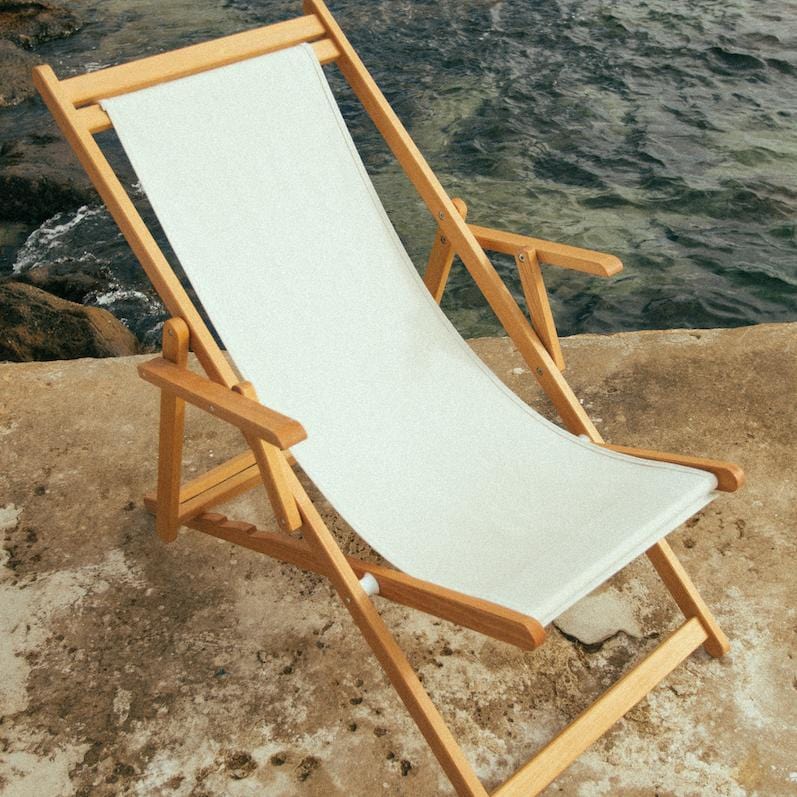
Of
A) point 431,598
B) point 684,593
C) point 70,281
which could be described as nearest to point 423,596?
point 431,598

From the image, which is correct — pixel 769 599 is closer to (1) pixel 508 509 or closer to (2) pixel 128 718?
(1) pixel 508 509

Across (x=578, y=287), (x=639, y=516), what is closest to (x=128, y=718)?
(x=639, y=516)

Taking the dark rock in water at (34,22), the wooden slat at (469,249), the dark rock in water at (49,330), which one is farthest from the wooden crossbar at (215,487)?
the dark rock in water at (34,22)

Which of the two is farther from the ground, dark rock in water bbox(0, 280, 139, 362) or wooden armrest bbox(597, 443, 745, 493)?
wooden armrest bbox(597, 443, 745, 493)

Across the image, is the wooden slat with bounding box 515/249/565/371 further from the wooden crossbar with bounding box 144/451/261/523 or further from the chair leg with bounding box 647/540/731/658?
the wooden crossbar with bounding box 144/451/261/523

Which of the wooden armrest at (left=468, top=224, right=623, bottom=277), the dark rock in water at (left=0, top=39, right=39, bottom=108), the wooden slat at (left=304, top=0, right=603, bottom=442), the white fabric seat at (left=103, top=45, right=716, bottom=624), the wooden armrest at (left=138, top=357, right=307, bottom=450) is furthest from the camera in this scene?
the dark rock in water at (left=0, top=39, right=39, bottom=108)

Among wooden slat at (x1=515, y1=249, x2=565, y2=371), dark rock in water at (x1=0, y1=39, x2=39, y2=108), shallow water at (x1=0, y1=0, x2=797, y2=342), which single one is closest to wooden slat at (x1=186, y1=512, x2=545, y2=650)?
wooden slat at (x1=515, y1=249, x2=565, y2=371)

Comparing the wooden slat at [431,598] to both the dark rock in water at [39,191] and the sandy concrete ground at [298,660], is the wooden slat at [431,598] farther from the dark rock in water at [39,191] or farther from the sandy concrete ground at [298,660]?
the dark rock in water at [39,191]

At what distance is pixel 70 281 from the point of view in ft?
18.0

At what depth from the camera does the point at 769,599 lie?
2574mm

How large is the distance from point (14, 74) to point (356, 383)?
7.06 meters

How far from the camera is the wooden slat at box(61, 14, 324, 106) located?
2.44m

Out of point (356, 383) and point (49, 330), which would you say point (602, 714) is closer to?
point (356, 383)

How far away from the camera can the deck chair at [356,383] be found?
6.80 feet
